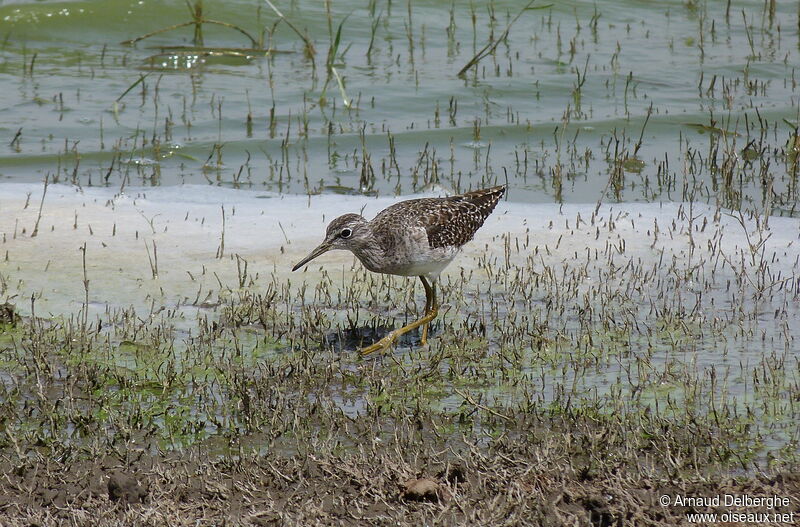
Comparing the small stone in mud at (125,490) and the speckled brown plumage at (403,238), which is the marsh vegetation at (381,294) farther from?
the speckled brown plumage at (403,238)

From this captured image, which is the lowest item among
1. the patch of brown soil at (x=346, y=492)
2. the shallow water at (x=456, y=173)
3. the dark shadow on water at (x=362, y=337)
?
the dark shadow on water at (x=362, y=337)

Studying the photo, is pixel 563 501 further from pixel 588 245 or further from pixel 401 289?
pixel 588 245

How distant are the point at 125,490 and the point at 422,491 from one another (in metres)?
1.28

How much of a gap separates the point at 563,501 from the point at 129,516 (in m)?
1.82

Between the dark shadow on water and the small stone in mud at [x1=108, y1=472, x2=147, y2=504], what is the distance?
2.08 metres

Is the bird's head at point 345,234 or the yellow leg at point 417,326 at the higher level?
the bird's head at point 345,234

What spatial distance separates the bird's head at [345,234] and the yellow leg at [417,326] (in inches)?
23.3

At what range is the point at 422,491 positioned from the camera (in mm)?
4523

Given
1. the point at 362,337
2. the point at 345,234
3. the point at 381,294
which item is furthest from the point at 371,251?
the point at 381,294

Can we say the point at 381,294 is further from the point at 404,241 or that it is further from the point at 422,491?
the point at 422,491

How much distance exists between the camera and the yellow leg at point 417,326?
6.47m

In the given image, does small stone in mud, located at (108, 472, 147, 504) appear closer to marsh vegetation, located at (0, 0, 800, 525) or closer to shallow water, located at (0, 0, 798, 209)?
marsh vegetation, located at (0, 0, 800, 525)

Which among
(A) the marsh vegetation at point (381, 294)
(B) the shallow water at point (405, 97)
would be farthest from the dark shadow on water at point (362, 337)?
(B) the shallow water at point (405, 97)

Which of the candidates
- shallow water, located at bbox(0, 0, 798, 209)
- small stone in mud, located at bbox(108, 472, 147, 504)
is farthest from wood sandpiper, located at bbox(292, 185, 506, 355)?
shallow water, located at bbox(0, 0, 798, 209)
